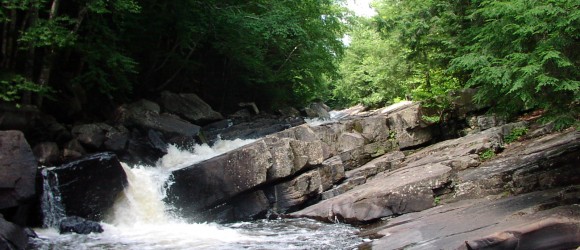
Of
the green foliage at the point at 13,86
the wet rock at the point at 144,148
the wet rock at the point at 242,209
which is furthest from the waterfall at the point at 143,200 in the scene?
the green foliage at the point at 13,86

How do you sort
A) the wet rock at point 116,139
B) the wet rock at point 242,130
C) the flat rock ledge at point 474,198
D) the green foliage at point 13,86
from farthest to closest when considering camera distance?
the wet rock at point 242,130 < the wet rock at point 116,139 < the green foliage at point 13,86 < the flat rock ledge at point 474,198

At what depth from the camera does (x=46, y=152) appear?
11992 millimetres

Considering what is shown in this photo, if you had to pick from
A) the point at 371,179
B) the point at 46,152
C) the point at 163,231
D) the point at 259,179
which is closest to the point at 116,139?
the point at 46,152

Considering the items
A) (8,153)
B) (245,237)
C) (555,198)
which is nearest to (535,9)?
(555,198)

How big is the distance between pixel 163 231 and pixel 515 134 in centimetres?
1084

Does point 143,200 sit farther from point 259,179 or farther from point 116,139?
point 259,179

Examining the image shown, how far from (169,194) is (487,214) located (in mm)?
8045

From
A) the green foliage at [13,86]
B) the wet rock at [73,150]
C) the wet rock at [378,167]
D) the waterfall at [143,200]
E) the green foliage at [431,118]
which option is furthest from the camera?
the green foliage at [431,118]

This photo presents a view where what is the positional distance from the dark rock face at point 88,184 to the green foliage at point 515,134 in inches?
450

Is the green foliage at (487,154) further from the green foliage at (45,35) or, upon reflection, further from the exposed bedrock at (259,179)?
the green foliage at (45,35)

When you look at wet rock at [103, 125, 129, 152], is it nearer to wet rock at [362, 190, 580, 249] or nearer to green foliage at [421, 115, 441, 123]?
wet rock at [362, 190, 580, 249]

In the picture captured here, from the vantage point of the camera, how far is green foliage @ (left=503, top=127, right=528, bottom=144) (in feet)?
44.0

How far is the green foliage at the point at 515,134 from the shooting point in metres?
13.4

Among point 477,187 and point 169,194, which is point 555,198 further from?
point 169,194
